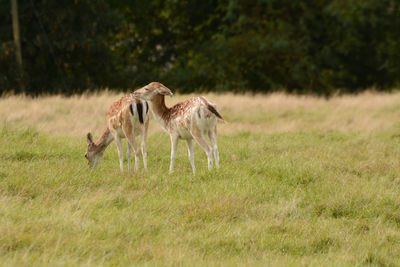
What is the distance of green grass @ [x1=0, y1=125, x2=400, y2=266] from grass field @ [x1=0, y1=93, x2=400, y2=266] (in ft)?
0.05

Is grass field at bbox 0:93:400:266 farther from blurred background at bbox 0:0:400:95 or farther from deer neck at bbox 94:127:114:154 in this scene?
blurred background at bbox 0:0:400:95

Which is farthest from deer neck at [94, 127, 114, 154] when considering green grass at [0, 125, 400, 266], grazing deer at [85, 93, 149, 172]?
green grass at [0, 125, 400, 266]

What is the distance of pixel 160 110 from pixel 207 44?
2409cm

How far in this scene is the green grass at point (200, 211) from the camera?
5.74 m

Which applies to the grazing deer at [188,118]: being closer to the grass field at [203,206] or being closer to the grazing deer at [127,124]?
the grazing deer at [127,124]

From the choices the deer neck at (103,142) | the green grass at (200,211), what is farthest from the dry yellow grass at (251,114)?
the green grass at (200,211)

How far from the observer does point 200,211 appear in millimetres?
6891

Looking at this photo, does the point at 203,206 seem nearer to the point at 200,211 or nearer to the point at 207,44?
the point at 200,211

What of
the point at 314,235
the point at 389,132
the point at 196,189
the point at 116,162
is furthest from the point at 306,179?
the point at 389,132

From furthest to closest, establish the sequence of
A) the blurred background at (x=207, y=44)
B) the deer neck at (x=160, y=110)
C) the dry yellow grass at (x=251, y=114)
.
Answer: the blurred background at (x=207, y=44) < the dry yellow grass at (x=251, y=114) < the deer neck at (x=160, y=110)

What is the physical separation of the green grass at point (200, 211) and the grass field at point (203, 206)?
0.02 meters

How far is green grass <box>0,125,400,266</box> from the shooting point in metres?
5.74

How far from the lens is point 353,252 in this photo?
6066 mm

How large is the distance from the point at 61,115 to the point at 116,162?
562 cm
